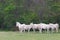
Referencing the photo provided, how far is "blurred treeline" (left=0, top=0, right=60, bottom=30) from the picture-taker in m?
28.6

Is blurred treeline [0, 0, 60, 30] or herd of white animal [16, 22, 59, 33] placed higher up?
blurred treeline [0, 0, 60, 30]

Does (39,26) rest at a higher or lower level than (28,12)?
lower

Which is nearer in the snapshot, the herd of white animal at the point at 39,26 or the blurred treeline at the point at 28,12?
the herd of white animal at the point at 39,26

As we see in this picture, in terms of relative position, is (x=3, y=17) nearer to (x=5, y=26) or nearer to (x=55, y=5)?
(x=5, y=26)

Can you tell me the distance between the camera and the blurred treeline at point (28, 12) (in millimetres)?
28578

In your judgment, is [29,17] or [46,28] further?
[29,17]

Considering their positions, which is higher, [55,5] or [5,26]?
[55,5]

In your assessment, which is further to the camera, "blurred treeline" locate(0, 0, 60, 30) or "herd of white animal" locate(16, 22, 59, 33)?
"blurred treeline" locate(0, 0, 60, 30)

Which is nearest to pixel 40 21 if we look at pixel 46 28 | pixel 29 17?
pixel 29 17

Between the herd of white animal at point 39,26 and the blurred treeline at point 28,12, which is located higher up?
the blurred treeline at point 28,12

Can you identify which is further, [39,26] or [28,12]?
[28,12]

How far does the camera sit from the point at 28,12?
97.1 ft

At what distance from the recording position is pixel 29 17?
29391 mm

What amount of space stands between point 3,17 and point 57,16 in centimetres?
632
